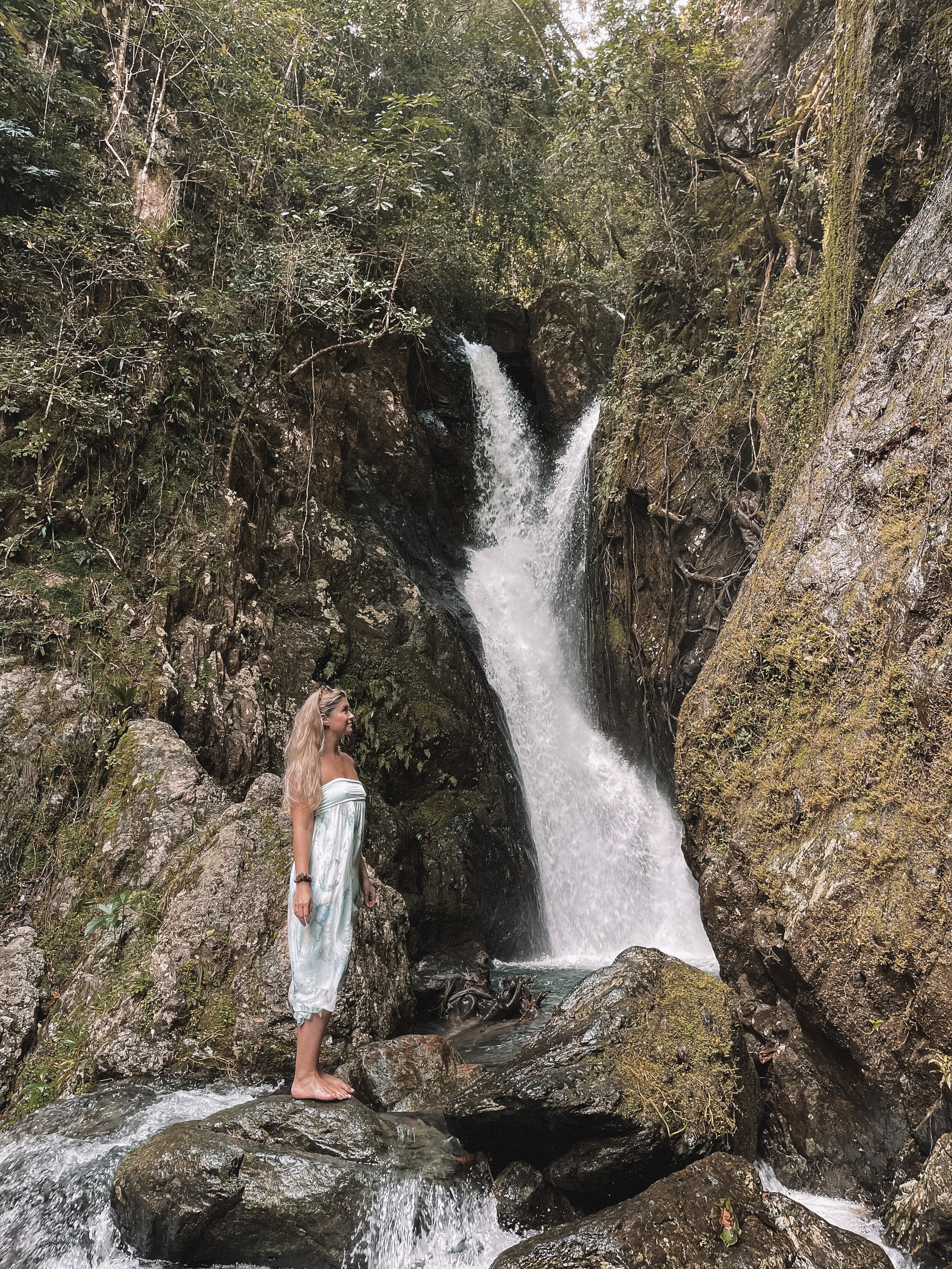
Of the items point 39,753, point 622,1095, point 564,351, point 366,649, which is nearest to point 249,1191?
point 622,1095

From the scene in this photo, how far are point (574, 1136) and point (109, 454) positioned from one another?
7.28m

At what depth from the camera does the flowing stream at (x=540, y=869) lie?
3.05m

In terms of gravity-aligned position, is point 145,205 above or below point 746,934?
above

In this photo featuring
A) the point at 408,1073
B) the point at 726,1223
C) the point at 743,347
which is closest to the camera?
the point at 726,1223

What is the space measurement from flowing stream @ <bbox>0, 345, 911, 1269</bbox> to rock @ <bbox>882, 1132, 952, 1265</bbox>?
0.10 meters

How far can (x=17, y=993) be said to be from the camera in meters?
4.64

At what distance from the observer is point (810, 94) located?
24.7 feet

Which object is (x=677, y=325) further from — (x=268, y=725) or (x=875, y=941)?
(x=875, y=941)

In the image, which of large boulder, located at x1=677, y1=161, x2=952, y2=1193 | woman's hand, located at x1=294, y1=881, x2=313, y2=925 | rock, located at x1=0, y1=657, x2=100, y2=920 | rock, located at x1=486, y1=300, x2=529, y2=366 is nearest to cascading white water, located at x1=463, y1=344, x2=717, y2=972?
rock, located at x1=486, y1=300, x2=529, y2=366

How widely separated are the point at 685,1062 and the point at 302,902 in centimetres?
196

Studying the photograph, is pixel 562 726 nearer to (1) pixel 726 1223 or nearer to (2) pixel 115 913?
(2) pixel 115 913

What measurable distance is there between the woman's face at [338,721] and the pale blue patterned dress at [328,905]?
9.8 inches

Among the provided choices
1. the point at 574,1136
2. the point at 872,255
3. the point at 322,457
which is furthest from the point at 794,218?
the point at 574,1136

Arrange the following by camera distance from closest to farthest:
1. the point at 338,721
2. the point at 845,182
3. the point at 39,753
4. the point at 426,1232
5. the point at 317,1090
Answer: the point at 426,1232
the point at 317,1090
the point at 338,721
the point at 845,182
the point at 39,753
